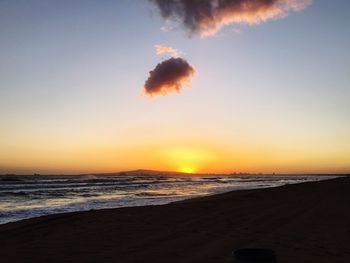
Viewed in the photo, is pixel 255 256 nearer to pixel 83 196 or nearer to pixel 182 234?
pixel 182 234

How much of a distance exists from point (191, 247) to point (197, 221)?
10.1ft

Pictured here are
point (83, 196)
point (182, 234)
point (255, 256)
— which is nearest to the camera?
point (255, 256)

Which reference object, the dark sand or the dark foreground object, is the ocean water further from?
the dark foreground object

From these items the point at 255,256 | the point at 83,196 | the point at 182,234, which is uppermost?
the point at 83,196

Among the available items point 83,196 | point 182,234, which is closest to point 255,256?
point 182,234

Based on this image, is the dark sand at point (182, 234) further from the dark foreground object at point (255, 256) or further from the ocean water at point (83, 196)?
the ocean water at point (83, 196)

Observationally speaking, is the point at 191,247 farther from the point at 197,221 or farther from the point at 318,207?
the point at 318,207

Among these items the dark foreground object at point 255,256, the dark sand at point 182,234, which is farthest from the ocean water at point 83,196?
the dark foreground object at point 255,256

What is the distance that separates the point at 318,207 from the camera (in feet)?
45.8

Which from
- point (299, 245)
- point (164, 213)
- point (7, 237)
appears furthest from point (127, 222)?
point (299, 245)

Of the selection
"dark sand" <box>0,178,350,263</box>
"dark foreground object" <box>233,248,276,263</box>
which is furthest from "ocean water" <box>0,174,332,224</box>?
"dark foreground object" <box>233,248,276,263</box>

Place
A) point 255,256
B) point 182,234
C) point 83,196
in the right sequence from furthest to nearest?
point 83,196 → point 182,234 → point 255,256

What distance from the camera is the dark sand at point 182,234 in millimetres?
7711

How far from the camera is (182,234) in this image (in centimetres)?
952
